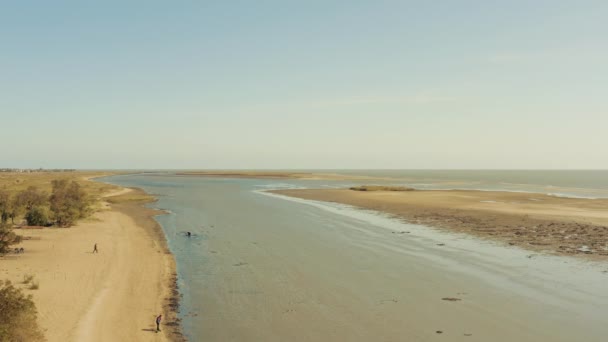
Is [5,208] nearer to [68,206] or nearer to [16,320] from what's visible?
[68,206]

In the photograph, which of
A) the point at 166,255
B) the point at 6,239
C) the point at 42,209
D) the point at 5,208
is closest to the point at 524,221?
the point at 166,255

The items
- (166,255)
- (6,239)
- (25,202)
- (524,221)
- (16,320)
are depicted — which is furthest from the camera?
(524,221)

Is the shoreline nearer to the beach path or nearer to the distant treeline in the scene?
the beach path

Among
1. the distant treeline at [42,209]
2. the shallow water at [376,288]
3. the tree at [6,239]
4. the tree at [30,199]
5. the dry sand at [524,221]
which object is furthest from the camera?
the tree at [30,199]

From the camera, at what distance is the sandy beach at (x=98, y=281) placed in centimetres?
1813

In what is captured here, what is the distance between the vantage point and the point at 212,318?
20.1 meters

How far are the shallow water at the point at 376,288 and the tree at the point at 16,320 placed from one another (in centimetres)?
564

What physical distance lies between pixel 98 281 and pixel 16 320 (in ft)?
32.6

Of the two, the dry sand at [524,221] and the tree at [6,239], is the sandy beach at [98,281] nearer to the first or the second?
the tree at [6,239]

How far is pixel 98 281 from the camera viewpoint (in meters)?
24.7

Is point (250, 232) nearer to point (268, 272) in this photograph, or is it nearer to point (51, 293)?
point (268, 272)

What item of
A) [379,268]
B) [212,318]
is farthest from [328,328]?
[379,268]

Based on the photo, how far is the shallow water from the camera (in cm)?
1892

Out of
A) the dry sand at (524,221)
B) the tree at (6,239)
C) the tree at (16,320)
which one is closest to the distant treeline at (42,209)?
the tree at (6,239)
